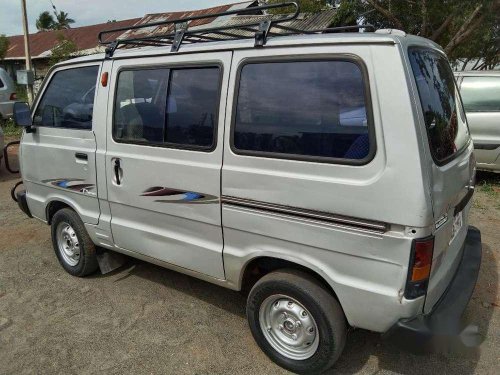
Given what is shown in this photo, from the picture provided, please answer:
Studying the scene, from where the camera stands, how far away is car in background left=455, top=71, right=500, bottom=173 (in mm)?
6230

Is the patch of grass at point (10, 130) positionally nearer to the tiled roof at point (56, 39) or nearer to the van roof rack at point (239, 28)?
the van roof rack at point (239, 28)

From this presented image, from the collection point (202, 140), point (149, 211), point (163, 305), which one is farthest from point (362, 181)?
point (163, 305)

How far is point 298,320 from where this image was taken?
2535 millimetres

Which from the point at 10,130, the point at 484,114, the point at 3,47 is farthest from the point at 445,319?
the point at 3,47

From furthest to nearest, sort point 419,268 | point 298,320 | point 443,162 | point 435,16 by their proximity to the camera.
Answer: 1. point 435,16
2. point 298,320
3. point 443,162
4. point 419,268

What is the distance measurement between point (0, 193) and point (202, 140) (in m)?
5.60

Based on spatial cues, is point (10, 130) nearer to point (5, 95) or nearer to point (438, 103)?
point (5, 95)

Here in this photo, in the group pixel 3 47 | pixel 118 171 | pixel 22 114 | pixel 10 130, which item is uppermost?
pixel 3 47

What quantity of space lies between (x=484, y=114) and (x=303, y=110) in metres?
5.08

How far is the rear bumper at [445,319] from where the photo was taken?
2092 millimetres

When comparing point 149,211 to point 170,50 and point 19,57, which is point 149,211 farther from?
point 19,57

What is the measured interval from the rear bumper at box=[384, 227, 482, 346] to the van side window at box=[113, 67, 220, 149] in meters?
1.50

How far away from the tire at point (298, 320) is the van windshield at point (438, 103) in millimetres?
976

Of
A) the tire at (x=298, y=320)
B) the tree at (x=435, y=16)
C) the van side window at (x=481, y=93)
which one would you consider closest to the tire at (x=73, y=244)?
the tire at (x=298, y=320)
